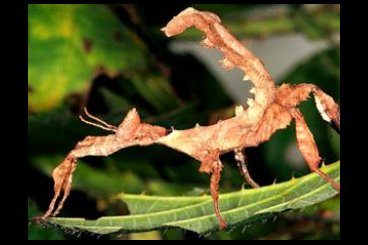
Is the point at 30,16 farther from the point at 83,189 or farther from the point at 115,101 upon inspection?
the point at 83,189

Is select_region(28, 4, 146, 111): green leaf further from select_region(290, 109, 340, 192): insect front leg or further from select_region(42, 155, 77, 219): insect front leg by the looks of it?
select_region(290, 109, 340, 192): insect front leg

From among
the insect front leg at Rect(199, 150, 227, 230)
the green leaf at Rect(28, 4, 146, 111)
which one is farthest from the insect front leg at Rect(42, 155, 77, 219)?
the green leaf at Rect(28, 4, 146, 111)

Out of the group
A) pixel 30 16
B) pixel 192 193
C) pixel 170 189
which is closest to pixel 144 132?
pixel 192 193

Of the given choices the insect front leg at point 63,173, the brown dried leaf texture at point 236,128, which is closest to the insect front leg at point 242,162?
the brown dried leaf texture at point 236,128

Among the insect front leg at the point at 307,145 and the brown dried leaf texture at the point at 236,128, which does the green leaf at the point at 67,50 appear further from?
the insect front leg at the point at 307,145

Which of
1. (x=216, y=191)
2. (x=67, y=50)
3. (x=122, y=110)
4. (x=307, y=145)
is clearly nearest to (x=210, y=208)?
(x=216, y=191)
